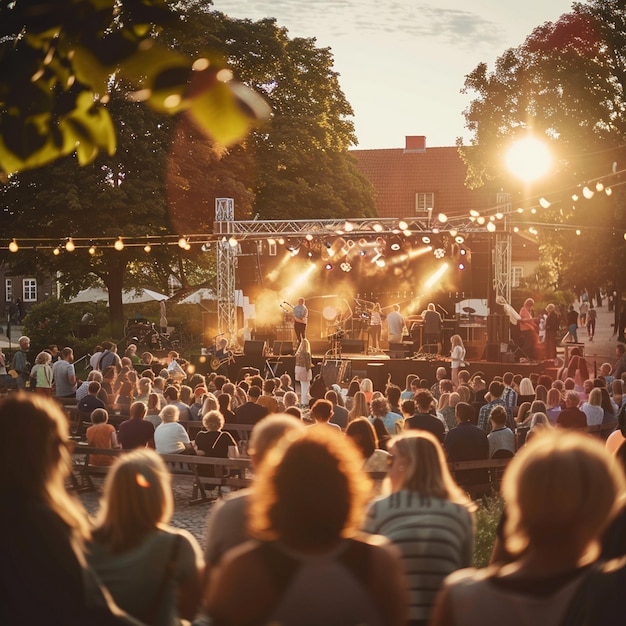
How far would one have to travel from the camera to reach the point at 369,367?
24.2 m

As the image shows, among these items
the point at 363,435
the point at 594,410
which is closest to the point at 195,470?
the point at 363,435

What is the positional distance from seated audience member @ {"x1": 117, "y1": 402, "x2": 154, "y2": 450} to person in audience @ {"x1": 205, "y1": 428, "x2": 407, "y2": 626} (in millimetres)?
8128

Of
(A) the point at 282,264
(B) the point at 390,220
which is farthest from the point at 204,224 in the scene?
(B) the point at 390,220

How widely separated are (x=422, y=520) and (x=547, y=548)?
1286 millimetres

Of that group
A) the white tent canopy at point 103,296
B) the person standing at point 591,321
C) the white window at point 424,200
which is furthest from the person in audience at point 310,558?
the white window at point 424,200

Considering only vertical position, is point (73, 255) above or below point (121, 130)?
below

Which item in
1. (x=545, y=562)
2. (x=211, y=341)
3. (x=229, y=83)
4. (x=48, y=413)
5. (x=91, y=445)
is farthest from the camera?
(x=211, y=341)

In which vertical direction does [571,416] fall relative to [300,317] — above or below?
below

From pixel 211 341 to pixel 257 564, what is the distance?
26.9m

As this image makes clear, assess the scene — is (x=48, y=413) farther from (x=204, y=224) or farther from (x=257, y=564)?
(x=204, y=224)

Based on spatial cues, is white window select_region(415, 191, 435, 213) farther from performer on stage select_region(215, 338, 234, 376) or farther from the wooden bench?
the wooden bench

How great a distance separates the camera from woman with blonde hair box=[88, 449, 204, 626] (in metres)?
3.68

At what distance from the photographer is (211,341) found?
29750 mm

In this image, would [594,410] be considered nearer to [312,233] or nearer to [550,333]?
[550,333]
